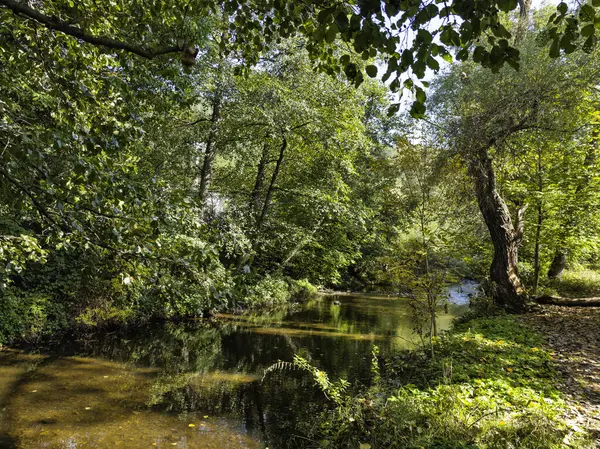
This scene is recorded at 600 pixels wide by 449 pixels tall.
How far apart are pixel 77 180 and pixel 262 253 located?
1431 cm

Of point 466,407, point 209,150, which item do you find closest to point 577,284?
point 466,407

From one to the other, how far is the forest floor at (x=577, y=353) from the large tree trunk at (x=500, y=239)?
0.82m

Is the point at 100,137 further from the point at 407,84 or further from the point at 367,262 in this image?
the point at 367,262

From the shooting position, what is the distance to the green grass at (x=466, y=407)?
3.59m

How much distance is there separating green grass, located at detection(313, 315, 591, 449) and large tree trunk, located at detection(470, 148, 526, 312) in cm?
386

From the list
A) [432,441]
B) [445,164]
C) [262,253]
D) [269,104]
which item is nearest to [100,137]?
[432,441]

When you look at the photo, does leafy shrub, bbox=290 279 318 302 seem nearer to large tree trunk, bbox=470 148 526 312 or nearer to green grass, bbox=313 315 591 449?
large tree trunk, bbox=470 148 526 312

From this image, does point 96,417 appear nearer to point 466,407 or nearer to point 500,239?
point 466,407

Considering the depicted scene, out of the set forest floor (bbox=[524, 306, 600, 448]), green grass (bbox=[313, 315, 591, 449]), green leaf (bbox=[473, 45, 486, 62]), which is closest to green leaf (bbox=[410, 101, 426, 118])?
green leaf (bbox=[473, 45, 486, 62])

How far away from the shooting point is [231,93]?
13047 millimetres

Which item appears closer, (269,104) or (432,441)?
(432,441)

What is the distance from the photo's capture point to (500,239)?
10.6 meters

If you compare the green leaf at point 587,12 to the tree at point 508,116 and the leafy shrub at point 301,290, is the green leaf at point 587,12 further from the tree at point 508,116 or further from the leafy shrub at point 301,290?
the leafy shrub at point 301,290

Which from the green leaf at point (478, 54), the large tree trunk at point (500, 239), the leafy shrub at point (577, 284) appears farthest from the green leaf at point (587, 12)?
the leafy shrub at point (577, 284)
